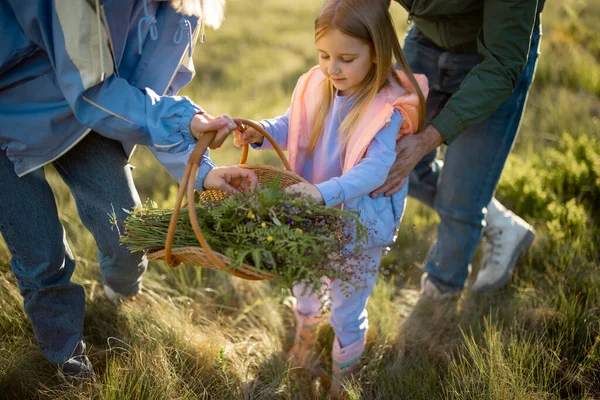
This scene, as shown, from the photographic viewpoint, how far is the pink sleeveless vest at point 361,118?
7.07 ft

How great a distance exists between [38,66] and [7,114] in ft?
0.66

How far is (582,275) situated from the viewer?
285 centimetres

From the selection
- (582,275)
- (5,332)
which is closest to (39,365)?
(5,332)

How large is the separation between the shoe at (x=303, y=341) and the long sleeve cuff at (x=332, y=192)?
→ 2.83ft

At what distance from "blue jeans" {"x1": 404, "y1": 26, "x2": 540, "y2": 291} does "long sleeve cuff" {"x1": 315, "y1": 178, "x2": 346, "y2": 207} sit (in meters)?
0.99

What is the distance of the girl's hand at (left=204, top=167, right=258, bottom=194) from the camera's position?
216 cm

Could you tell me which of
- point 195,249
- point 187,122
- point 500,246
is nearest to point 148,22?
point 187,122

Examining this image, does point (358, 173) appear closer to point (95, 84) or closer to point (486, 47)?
point (486, 47)

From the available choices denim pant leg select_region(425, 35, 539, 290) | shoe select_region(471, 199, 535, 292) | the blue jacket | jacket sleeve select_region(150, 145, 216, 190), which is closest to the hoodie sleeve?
jacket sleeve select_region(150, 145, 216, 190)

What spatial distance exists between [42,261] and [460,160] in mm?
1933

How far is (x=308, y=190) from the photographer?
1984 mm

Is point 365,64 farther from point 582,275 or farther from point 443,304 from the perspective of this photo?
point 582,275

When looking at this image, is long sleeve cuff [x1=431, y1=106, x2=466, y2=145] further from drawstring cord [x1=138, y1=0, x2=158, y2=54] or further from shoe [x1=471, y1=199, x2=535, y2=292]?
drawstring cord [x1=138, y1=0, x2=158, y2=54]

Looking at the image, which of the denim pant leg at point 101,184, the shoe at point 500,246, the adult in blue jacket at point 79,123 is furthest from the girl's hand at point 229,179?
the shoe at point 500,246
